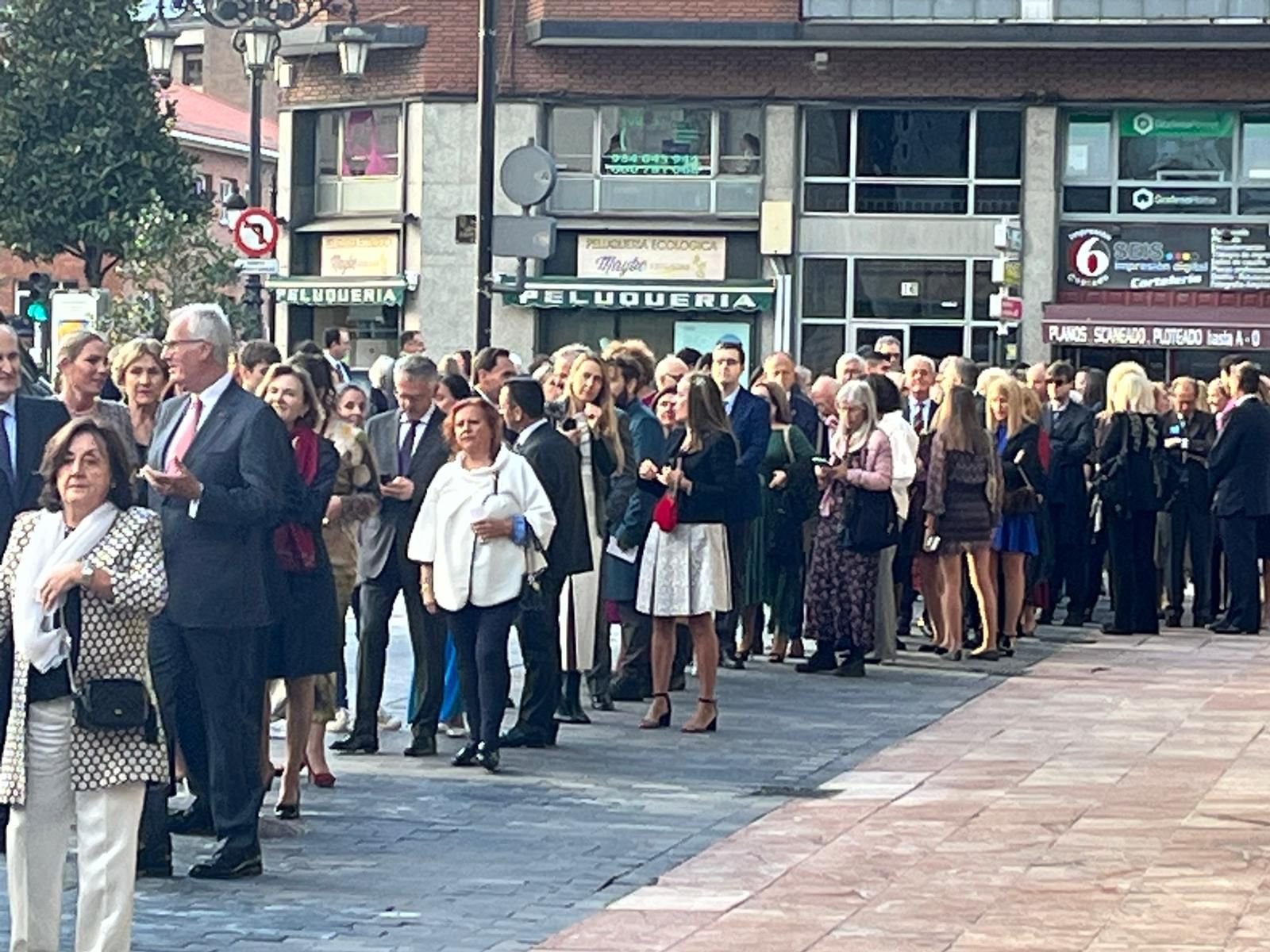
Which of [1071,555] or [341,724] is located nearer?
[341,724]

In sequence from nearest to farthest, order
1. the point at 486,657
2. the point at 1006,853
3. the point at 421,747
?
the point at 1006,853, the point at 486,657, the point at 421,747

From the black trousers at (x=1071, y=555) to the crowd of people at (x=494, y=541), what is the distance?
0.03 meters

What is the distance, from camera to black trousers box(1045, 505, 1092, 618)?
21609 mm

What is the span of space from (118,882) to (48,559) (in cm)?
94

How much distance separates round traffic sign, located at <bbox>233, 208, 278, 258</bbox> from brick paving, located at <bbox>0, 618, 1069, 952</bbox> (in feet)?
52.0

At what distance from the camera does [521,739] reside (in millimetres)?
13703

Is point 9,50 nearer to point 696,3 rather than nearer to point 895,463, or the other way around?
point 696,3

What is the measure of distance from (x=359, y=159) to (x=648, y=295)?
17.7 feet

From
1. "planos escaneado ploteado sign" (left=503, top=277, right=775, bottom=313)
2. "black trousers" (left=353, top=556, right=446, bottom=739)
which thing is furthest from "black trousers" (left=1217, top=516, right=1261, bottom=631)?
"planos escaneado ploteado sign" (left=503, top=277, right=775, bottom=313)

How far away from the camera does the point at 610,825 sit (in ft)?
37.6

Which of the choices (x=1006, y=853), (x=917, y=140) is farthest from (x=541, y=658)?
(x=917, y=140)

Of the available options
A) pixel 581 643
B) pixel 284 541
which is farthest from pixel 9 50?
pixel 284 541

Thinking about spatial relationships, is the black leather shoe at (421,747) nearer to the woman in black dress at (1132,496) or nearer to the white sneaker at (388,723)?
the white sneaker at (388,723)

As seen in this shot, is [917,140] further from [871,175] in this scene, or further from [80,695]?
[80,695]
